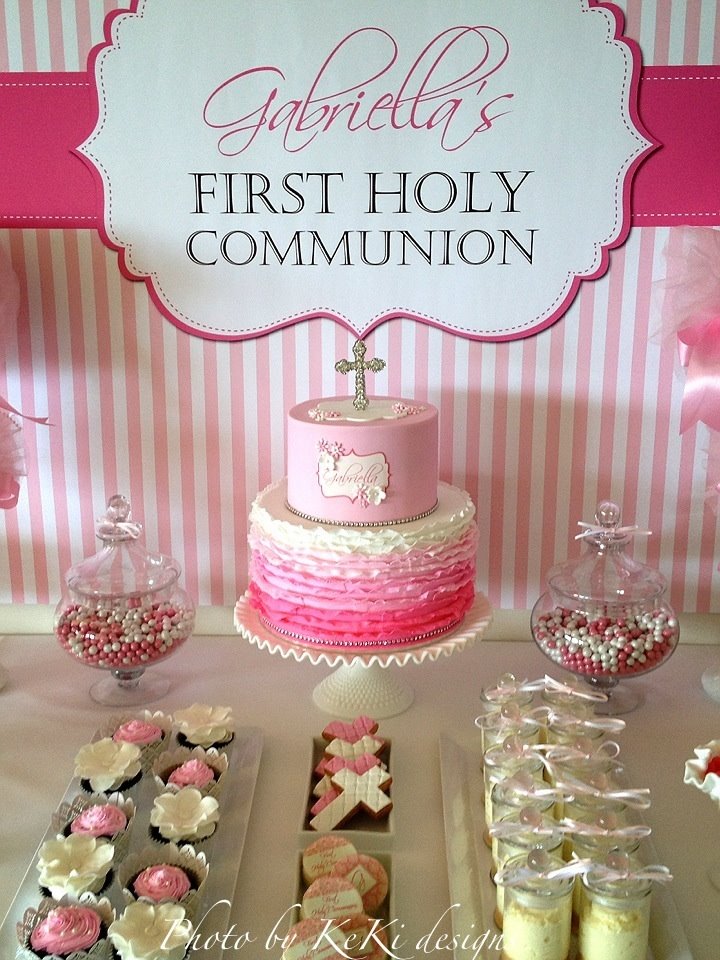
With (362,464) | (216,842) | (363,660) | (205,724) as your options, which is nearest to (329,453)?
(362,464)

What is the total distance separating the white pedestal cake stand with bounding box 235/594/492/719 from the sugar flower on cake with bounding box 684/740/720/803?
409 millimetres

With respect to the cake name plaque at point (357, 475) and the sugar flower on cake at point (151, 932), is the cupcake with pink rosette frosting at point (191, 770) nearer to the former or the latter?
the sugar flower on cake at point (151, 932)

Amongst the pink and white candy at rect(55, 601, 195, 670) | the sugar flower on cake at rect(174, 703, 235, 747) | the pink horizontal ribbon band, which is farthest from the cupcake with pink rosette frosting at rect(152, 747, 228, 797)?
the pink horizontal ribbon band

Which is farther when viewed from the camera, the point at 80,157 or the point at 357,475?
the point at 80,157

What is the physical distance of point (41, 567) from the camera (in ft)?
6.13

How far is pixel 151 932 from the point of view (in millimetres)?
1057

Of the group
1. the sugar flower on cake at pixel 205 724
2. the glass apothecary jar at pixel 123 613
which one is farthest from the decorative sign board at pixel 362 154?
the sugar flower on cake at pixel 205 724

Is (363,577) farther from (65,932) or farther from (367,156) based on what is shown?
(367,156)

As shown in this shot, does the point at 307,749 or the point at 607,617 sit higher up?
the point at 607,617

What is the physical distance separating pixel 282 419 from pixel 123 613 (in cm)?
45

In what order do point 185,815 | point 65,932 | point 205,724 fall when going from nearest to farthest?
1. point 65,932
2. point 185,815
3. point 205,724

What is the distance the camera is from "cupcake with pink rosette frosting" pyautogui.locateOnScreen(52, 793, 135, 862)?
1211mm

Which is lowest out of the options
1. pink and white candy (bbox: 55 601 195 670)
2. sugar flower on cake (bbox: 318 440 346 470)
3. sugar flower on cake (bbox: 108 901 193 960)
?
sugar flower on cake (bbox: 108 901 193 960)

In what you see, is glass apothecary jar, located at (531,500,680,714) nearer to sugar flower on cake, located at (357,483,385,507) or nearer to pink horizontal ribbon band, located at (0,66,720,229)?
sugar flower on cake, located at (357,483,385,507)
